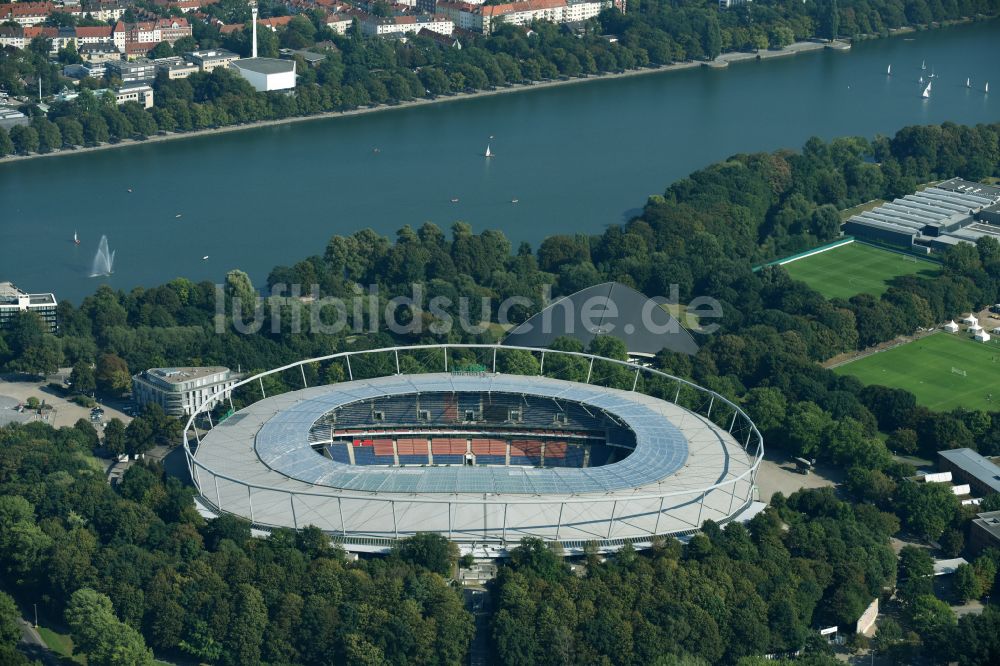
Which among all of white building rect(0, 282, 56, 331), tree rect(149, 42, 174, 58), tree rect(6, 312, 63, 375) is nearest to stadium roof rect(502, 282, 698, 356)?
tree rect(6, 312, 63, 375)

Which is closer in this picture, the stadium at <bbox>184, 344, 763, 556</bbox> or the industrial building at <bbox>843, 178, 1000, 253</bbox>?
the stadium at <bbox>184, 344, 763, 556</bbox>

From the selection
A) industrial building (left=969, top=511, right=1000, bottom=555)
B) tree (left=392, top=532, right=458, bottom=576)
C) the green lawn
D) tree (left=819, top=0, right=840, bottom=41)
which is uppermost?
tree (left=819, top=0, right=840, bottom=41)

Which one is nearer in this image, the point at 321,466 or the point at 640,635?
the point at 640,635

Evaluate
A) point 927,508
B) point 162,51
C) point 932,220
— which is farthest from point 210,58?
point 927,508

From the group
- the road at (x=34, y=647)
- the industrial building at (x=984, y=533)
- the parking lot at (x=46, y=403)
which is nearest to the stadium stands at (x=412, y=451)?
the parking lot at (x=46, y=403)

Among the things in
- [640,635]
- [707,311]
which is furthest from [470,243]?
[640,635]

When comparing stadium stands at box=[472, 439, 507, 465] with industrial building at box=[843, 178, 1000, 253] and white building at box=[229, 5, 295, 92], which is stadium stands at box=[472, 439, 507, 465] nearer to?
industrial building at box=[843, 178, 1000, 253]

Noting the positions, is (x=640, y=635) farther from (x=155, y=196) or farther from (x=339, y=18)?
(x=339, y=18)

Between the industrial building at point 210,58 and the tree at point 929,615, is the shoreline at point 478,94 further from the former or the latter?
the tree at point 929,615
